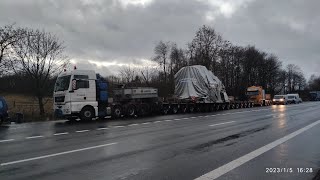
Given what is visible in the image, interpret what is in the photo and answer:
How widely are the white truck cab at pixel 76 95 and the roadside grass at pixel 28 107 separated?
3936 mm

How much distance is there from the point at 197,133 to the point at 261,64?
308 feet

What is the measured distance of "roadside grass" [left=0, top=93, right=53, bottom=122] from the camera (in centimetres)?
2806

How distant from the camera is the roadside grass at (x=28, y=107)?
2806 cm

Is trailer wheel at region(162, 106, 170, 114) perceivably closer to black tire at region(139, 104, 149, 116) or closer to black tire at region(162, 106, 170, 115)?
black tire at region(162, 106, 170, 115)

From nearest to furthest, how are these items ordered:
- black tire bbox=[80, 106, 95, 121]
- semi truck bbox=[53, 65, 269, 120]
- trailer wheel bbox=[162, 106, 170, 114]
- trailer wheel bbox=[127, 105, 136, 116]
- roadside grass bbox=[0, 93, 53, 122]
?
semi truck bbox=[53, 65, 269, 120] → black tire bbox=[80, 106, 95, 121] → roadside grass bbox=[0, 93, 53, 122] → trailer wheel bbox=[127, 105, 136, 116] → trailer wheel bbox=[162, 106, 170, 114]

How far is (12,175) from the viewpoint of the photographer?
791 cm

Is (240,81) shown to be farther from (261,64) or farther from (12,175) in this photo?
(12,175)

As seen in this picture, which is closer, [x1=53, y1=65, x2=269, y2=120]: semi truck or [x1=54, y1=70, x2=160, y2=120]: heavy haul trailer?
[x1=54, y1=70, x2=160, y2=120]: heavy haul trailer

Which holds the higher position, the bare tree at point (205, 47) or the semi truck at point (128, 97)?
the bare tree at point (205, 47)

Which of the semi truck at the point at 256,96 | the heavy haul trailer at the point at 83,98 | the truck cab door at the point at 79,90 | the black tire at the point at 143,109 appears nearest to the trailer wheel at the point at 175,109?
the black tire at the point at 143,109

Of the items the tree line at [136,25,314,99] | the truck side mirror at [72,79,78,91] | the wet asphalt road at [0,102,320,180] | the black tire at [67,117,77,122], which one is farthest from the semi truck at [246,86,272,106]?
the wet asphalt road at [0,102,320,180]

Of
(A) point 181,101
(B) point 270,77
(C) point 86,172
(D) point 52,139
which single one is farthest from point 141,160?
(B) point 270,77

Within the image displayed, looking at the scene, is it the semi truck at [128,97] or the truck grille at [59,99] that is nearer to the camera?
the truck grille at [59,99]

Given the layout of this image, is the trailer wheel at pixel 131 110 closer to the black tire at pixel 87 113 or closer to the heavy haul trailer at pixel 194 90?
the black tire at pixel 87 113
